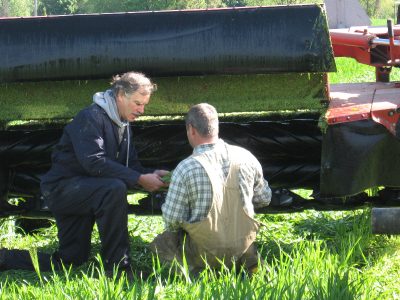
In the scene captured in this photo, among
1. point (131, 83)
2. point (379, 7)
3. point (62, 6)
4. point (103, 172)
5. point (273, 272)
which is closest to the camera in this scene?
point (273, 272)

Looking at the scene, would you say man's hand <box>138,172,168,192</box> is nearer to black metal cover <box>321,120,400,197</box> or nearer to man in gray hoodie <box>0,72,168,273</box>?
man in gray hoodie <box>0,72,168,273</box>

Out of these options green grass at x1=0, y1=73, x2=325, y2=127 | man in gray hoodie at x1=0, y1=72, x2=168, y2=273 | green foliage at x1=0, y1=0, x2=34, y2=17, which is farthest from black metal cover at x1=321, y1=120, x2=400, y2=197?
green foliage at x1=0, y1=0, x2=34, y2=17

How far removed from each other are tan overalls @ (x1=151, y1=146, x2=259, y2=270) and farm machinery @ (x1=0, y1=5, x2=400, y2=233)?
2.22 feet

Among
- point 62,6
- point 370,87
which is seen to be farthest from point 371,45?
point 62,6

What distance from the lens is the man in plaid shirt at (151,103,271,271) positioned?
14.8 ft

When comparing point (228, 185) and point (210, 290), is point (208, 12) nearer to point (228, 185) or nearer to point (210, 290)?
point (228, 185)

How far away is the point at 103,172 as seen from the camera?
15.8ft

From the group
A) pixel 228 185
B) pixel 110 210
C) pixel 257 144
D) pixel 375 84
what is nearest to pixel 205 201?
pixel 228 185

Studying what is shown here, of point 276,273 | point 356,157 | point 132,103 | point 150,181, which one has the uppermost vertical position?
point 132,103

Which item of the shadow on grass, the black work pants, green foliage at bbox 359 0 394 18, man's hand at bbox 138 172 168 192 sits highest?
man's hand at bbox 138 172 168 192

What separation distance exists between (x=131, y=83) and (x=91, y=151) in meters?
0.44

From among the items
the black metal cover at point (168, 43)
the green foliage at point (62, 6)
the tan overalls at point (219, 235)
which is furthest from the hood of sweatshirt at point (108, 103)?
the green foliage at point (62, 6)

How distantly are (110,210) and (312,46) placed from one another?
4.83 ft

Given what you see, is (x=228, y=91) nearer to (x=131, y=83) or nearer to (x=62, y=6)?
(x=131, y=83)
